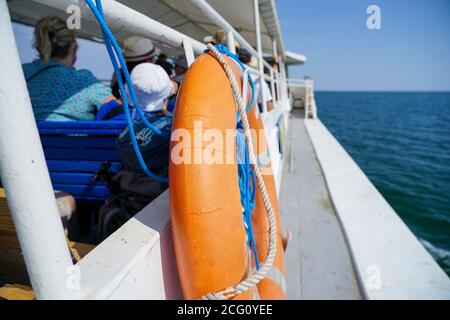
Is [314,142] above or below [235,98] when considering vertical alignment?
below

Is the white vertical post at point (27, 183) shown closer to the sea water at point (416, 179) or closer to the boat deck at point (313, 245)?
the boat deck at point (313, 245)

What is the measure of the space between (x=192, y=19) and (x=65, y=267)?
4.68 m

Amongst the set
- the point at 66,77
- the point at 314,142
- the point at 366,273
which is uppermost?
the point at 66,77

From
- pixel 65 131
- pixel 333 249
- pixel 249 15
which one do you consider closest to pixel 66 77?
pixel 65 131

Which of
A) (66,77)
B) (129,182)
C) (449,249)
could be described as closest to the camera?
(129,182)

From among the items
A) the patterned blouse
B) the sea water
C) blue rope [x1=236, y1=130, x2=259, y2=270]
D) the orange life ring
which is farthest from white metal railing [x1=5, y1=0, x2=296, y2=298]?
the sea water

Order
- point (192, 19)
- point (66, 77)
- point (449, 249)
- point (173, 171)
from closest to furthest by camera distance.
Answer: point (173, 171), point (66, 77), point (449, 249), point (192, 19)

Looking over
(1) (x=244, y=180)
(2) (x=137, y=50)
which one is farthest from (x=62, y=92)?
(1) (x=244, y=180)

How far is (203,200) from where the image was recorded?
0.70 meters

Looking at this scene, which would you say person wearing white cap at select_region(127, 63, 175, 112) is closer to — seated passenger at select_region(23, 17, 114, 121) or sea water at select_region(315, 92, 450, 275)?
seated passenger at select_region(23, 17, 114, 121)

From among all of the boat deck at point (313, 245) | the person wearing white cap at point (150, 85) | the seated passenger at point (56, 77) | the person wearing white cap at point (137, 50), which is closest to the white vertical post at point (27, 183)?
the person wearing white cap at point (150, 85)

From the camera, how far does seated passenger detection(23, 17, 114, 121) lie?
153 cm
